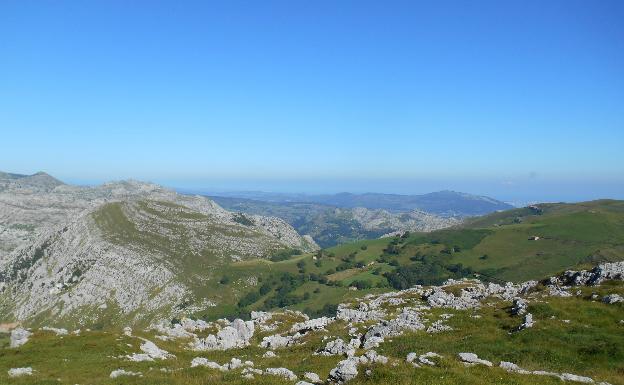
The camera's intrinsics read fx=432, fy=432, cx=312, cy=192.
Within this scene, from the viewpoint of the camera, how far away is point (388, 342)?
50.8 meters

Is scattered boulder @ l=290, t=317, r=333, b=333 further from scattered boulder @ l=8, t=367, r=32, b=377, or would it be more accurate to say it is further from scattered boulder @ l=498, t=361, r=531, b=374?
scattered boulder @ l=498, t=361, r=531, b=374

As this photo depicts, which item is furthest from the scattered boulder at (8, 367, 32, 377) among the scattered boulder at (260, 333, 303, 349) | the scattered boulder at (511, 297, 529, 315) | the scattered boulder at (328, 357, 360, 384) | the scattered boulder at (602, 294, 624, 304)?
the scattered boulder at (602, 294, 624, 304)

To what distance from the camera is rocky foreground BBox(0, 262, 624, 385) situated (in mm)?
30172

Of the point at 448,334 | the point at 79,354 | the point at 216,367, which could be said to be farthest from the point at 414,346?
the point at 79,354

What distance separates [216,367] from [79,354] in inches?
876

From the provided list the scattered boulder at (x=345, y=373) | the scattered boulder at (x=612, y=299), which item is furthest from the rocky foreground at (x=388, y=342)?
the scattered boulder at (x=612, y=299)

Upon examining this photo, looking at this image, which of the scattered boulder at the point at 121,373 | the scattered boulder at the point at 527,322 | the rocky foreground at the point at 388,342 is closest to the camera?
the rocky foreground at the point at 388,342

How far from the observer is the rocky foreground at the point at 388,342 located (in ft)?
99.0

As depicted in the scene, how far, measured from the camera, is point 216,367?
126 ft

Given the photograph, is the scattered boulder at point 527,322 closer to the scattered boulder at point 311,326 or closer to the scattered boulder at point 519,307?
the scattered boulder at point 519,307

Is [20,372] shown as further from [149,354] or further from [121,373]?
[149,354]

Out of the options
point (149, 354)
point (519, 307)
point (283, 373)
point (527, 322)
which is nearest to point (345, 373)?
point (283, 373)

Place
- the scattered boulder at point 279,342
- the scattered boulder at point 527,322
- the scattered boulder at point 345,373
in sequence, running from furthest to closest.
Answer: the scattered boulder at point 279,342, the scattered boulder at point 527,322, the scattered boulder at point 345,373

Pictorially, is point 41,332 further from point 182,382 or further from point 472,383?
point 472,383
